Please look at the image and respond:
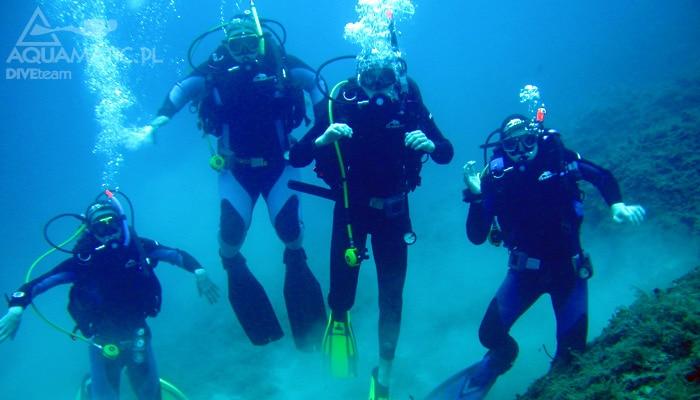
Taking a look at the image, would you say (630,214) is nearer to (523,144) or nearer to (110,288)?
(523,144)

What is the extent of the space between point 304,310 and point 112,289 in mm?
2443

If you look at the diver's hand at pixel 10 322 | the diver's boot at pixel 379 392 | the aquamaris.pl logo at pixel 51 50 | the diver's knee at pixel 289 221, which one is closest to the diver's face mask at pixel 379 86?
the diver's knee at pixel 289 221

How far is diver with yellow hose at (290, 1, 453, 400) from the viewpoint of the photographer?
4.47 meters

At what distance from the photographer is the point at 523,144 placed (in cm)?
458

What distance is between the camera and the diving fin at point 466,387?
4.90 metres

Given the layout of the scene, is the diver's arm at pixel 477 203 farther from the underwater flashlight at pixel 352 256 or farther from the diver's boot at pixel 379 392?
the diver's boot at pixel 379 392

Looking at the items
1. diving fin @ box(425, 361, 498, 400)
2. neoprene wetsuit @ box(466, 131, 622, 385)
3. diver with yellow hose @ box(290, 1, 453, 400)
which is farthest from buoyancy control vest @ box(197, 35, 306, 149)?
diving fin @ box(425, 361, 498, 400)

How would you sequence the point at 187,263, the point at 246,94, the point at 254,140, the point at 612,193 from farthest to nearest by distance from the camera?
the point at 187,263 < the point at 254,140 < the point at 246,94 < the point at 612,193

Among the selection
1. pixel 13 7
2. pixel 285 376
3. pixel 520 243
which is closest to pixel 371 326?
pixel 285 376

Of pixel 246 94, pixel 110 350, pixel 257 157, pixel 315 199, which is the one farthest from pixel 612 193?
pixel 315 199

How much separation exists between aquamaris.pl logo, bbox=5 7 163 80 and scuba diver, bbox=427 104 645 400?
82.0 feet

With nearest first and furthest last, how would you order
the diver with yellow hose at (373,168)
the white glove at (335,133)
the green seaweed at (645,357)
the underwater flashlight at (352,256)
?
the green seaweed at (645,357) → the white glove at (335,133) → the diver with yellow hose at (373,168) → the underwater flashlight at (352,256)

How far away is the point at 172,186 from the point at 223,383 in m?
41.7

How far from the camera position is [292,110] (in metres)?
5.73
